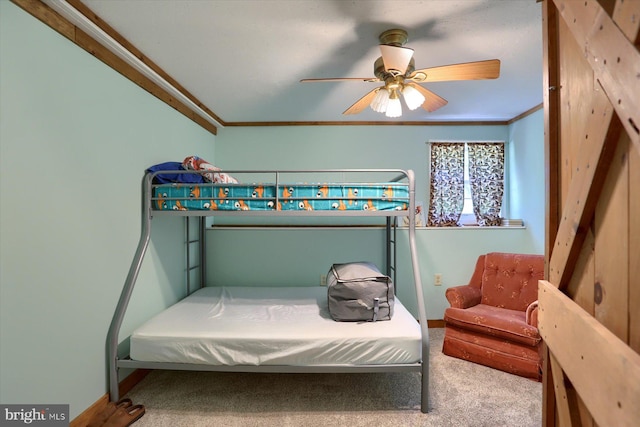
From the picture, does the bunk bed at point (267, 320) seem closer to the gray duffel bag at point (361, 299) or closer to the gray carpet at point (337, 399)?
the gray duffel bag at point (361, 299)

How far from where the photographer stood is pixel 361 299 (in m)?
2.07

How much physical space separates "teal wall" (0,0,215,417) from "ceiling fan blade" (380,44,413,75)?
1.66 metres

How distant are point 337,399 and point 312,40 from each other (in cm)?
228

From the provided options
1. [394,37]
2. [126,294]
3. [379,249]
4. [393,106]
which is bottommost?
[126,294]

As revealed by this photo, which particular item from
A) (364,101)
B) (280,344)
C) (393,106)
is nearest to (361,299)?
(280,344)

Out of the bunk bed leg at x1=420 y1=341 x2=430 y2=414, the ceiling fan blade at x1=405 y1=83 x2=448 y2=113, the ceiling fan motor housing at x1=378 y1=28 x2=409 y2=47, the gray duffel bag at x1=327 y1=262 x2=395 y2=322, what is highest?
the ceiling fan motor housing at x1=378 y1=28 x2=409 y2=47

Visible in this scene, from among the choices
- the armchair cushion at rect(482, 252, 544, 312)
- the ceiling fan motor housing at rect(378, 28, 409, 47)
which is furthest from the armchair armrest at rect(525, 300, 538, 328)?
the ceiling fan motor housing at rect(378, 28, 409, 47)

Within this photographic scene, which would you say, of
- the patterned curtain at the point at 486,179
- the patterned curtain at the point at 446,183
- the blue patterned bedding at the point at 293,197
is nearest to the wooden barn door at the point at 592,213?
the blue patterned bedding at the point at 293,197

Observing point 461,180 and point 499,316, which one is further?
point 461,180

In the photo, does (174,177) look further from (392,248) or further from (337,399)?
(392,248)

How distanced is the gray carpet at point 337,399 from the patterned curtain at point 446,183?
5.32 ft

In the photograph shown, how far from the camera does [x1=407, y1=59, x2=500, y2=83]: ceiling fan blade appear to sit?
1.67 m

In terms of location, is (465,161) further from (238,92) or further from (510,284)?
(238,92)

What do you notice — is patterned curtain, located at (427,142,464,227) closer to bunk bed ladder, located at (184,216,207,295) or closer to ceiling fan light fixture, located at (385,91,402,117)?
ceiling fan light fixture, located at (385,91,402,117)
